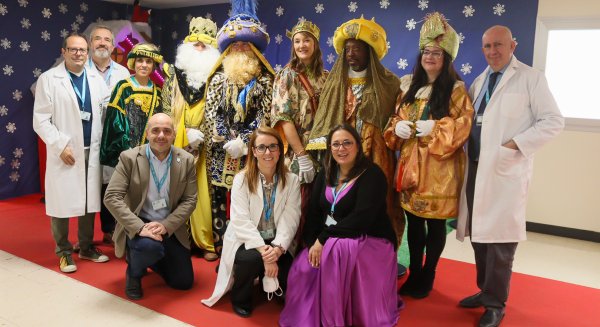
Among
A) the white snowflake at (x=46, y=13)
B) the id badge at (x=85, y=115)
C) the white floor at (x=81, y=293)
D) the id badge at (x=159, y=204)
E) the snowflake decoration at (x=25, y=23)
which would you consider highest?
the white snowflake at (x=46, y=13)

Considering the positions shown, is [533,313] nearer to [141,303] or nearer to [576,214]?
[576,214]

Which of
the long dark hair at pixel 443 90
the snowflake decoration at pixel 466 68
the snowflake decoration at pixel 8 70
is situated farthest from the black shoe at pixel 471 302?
the snowflake decoration at pixel 8 70

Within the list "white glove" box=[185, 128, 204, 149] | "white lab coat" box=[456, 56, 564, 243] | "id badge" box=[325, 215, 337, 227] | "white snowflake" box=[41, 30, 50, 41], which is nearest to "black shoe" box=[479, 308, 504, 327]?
"white lab coat" box=[456, 56, 564, 243]

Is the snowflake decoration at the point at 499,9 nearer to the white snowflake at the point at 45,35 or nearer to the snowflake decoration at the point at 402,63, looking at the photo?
the snowflake decoration at the point at 402,63

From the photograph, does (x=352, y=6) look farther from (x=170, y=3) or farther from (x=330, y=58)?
(x=170, y=3)

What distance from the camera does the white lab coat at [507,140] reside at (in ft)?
8.05

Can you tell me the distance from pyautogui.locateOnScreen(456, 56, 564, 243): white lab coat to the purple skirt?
0.58 m

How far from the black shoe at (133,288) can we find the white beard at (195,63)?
1.37 m

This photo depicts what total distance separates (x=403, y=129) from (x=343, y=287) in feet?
2.97

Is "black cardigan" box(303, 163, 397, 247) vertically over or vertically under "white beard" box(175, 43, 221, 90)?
under

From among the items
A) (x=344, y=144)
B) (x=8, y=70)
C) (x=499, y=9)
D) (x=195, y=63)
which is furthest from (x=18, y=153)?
(x=499, y=9)

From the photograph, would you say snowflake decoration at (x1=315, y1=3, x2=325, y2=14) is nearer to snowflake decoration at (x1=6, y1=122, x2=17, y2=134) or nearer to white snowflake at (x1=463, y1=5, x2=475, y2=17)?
white snowflake at (x1=463, y1=5, x2=475, y2=17)

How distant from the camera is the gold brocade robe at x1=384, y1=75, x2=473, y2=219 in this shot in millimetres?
2598

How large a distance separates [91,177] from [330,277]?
74.0 inches
